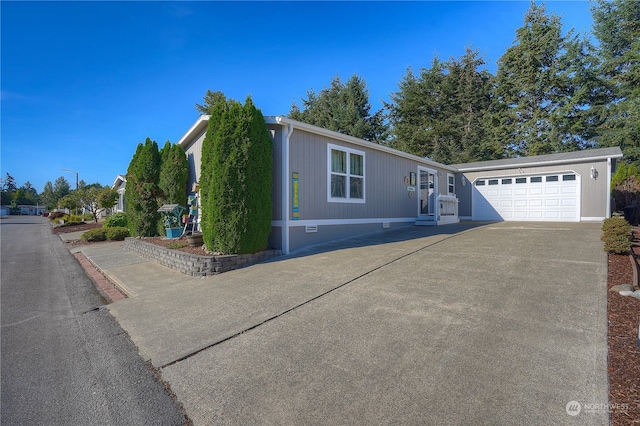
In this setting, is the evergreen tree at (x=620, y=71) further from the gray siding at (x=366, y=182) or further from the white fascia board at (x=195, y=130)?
the white fascia board at (x=195, y=130)

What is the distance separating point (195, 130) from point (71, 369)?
822 cm

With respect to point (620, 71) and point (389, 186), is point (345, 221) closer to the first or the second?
point (389, 186)

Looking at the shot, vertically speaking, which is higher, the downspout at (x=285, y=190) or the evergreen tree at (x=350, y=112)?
the evergreen tree at (x=350, y=112)

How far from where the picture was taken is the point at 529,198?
44.6 feet

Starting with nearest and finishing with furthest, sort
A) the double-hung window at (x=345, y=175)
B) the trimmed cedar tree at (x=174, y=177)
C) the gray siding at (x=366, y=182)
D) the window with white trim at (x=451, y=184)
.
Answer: the gray siding at (x=366, y=182) < the double-hung window at (x=345, y=175) < the trimmed cedar tree at (x=174, y=177) < the window with white trim at (x=451, y=184)

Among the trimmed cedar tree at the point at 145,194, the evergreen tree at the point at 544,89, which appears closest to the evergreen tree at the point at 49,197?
the trimmed cedar tree at the point at 145,194

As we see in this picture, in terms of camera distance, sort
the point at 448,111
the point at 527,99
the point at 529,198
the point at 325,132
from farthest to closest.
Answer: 1. the point at 448,111
2. the point at 527,99
3. the point at 529,198
4. the point at 325,132

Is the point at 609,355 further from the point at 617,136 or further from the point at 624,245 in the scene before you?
the point at 617,136

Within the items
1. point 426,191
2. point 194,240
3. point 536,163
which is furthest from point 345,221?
point 536,163

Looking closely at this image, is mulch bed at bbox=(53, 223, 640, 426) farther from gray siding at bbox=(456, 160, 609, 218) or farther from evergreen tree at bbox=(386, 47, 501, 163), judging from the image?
evergreen tree at bbox=(386, 47, 501, 163)

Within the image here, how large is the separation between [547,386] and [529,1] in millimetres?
28184

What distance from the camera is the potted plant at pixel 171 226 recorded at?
10195 mm

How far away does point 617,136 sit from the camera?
721 inches

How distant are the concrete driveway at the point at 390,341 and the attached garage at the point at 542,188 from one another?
8.41m
